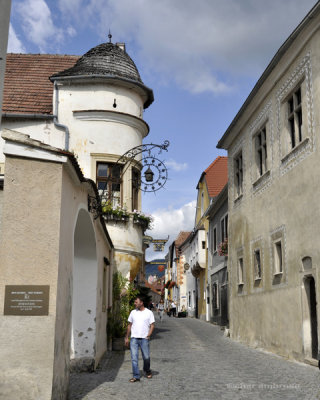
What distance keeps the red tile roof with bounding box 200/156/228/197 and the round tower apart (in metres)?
16.1

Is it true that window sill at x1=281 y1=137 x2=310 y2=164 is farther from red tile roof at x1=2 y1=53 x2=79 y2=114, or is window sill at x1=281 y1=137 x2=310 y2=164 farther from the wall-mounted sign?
the wall-mounted sign

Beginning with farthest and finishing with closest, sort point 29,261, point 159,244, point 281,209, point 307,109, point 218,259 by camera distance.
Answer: point 159,244 → point 218,259 → point 281,209 → point 307,109 → point 29,261

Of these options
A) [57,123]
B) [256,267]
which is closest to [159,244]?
[256,267]

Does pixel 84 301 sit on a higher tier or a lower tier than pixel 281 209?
lower

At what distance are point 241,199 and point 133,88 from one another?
5610 mm

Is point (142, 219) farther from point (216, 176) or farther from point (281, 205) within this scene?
point (216, 176)

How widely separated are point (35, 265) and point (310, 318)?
27.9 feet

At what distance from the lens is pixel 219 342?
18.6 meters

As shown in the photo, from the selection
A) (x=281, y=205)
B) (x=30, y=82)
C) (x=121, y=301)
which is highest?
(x=30, y=82)

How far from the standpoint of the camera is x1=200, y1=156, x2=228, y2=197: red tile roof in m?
34.1

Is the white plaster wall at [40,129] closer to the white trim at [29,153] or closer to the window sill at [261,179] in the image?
the window sill at [261,179]

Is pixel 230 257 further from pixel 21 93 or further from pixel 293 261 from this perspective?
pixel 21 93

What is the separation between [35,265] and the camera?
6.34m

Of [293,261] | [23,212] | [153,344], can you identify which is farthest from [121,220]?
[23,212]
